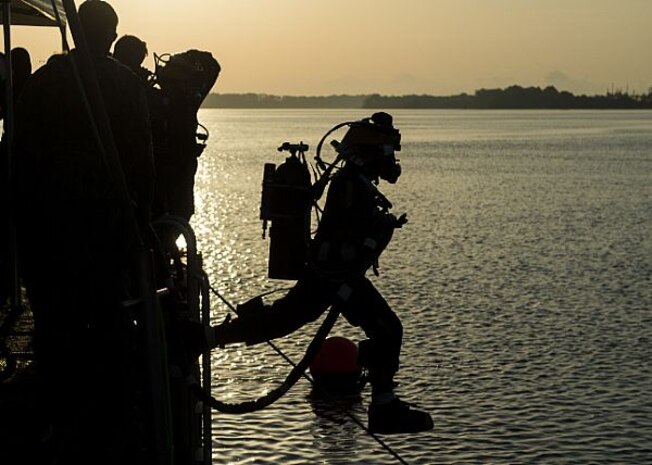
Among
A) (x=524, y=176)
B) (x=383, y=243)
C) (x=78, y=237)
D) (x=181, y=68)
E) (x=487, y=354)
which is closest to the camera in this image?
(x=78, y=237)

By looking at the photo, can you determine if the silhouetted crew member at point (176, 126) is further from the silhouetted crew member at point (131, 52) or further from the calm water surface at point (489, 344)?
the calm water surface at point (489, 344)

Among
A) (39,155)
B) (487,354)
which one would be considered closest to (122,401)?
(39,155)

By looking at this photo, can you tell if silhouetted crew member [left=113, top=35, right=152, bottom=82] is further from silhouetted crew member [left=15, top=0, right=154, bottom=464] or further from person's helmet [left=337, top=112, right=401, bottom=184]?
silhouetted crew member [left=15, top=0, right=154, bottom=464]

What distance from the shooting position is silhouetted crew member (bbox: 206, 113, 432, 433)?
25.1ft

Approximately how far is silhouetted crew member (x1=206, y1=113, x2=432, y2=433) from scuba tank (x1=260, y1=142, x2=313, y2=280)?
10cm

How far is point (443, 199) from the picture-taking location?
48.1m

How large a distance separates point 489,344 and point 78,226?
12.6 meters

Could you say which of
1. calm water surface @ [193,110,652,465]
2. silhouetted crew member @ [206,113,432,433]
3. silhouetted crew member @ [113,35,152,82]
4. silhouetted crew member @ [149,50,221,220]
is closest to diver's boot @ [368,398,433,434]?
silhouetted crew member @ [206,113,432,433]

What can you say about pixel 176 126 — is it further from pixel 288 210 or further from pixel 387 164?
pixel 387 164

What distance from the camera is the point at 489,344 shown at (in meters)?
17.9

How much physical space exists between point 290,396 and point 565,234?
70.3 feet

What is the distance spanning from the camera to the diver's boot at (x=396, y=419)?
7832mm

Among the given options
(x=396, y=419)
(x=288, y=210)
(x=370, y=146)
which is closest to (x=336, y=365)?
(x=396, y=419)

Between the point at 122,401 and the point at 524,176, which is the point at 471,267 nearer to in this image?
the point at 122,401
